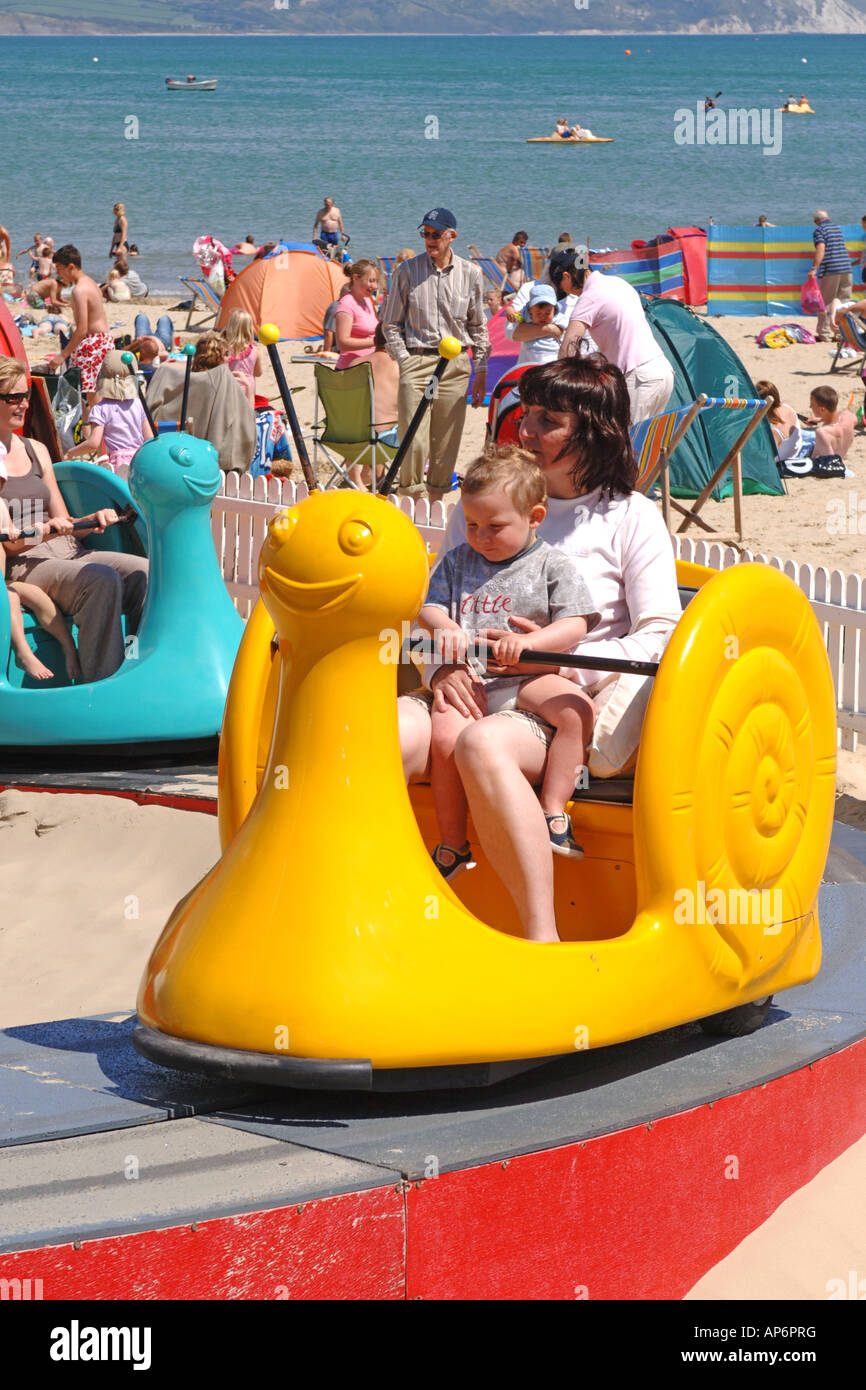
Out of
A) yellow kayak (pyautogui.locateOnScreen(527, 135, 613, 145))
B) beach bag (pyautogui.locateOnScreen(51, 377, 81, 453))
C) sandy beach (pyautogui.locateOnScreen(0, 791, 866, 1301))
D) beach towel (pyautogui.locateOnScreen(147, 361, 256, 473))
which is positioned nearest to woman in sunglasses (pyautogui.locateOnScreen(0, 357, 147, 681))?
sandy beach (pyautogui.locateOnScreen(0, 791, 866, 1301))

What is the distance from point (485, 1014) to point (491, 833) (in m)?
0.41

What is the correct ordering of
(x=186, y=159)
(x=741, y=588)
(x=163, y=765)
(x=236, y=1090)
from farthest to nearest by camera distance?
(x=186, y=159) → (x=163, y=765) → (x=741, y=588) → (x=236, y=1090)

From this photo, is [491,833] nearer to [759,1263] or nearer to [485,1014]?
[485,1014]

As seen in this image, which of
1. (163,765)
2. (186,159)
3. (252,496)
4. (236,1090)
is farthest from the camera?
(186,159)

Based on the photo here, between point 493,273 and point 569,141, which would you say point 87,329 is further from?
point 569,141

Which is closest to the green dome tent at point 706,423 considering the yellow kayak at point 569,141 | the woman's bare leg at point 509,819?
the woman's bare leg at point 509,819

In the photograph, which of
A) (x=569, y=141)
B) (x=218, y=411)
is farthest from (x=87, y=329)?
(x=569, y=141)

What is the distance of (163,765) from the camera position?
5680 mm

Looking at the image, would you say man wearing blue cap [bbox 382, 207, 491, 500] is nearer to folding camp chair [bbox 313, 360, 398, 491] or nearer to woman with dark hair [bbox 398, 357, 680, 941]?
folding camp chair [bbox 313, 360, 398, 491]

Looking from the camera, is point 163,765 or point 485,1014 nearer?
point 485,1014

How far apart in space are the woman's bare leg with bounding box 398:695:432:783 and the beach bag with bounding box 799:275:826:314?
59.5ft

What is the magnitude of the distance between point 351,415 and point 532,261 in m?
11.4

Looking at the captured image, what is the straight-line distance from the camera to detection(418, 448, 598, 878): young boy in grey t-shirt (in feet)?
10.5
